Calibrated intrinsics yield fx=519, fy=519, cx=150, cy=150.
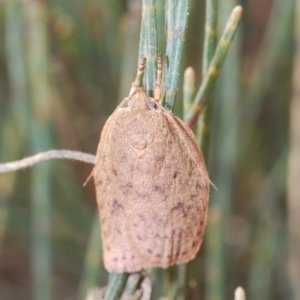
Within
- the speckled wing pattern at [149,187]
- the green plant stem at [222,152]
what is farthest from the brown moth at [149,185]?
the green plant stem at [222,152]

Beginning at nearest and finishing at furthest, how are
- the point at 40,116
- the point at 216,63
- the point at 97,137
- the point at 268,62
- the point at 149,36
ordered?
the point at 149,36
the point at 216,63
the point at 40,116
the point at 268,62
the point at 97,137

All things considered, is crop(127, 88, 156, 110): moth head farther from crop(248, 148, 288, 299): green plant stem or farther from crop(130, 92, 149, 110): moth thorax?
crop(248, 148, 288, 299): green plant stem

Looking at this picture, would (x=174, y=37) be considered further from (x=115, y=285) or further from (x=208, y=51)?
(x=115, y=285)

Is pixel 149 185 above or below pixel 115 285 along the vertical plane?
above

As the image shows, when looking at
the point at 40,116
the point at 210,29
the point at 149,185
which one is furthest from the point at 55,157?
the point at 40,116

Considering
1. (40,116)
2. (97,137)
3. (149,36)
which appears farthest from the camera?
(97,137)

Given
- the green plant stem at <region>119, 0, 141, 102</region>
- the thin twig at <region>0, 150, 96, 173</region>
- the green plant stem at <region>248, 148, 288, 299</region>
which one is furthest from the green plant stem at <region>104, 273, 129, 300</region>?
the green plant stem at <region>248, 148, 288, 299</region>

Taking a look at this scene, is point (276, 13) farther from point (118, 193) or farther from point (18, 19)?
point (118, 193)

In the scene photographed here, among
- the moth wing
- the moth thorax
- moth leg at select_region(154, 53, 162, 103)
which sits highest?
moth leg at select_region(154, 53, 162, 103)
